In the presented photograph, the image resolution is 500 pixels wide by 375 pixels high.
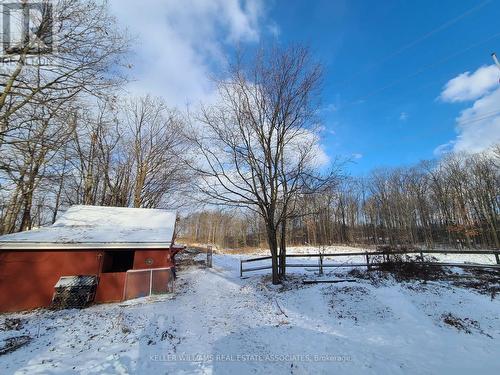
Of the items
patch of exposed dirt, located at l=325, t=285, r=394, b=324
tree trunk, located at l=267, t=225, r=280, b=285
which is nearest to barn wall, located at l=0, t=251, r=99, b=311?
tree trunk, located at l=267, t=225, r=280, b=285

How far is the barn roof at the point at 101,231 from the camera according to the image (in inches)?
412

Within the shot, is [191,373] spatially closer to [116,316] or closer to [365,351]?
[365,351]

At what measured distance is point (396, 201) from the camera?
166 feet

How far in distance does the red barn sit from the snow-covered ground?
3.79 ft

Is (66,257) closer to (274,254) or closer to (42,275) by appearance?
(42,275)

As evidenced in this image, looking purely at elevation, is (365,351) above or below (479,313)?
below

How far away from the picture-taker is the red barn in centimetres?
997

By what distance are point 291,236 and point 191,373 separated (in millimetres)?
51682

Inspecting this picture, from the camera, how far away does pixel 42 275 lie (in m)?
10.3

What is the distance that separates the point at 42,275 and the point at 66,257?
→ 992 mm

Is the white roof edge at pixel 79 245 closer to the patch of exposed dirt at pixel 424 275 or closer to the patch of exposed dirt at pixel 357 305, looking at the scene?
the patch of exposed dirt at pixel 357 305

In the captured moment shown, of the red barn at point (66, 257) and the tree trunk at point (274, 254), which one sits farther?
the tree trunk at point (274, 254)

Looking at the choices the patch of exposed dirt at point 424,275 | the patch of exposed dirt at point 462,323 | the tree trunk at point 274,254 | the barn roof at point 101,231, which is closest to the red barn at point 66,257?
the barn roof at point 101,231

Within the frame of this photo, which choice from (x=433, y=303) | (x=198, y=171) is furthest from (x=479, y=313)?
(x=198, y=171)
